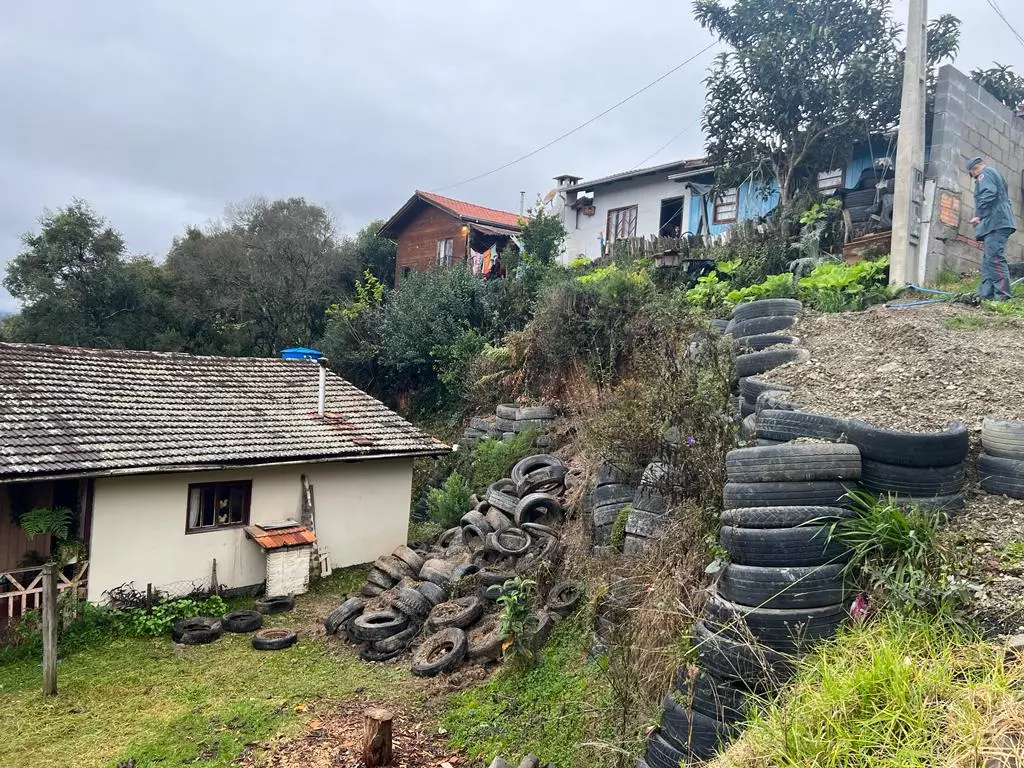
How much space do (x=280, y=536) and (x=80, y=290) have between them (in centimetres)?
1620

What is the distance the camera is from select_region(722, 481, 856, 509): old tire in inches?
162

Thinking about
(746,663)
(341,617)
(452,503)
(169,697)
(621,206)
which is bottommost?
(169,697)

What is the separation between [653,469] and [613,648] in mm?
2028

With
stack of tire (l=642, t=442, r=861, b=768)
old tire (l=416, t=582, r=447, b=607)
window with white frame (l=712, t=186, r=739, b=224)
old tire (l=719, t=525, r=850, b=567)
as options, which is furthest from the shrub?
window with white frame (l=712, t=186, r=739, b=224)

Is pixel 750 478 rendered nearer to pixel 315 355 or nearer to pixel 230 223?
pixel 315 355

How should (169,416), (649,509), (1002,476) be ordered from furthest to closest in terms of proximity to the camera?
(169,416) → (649,509) → (1002,476)

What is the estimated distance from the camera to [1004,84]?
13969 millimetres

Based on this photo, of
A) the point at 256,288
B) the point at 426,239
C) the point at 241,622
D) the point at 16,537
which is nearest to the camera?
the point at 241,622

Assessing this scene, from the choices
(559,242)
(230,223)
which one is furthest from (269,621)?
(230,223)

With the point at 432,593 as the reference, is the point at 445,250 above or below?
above

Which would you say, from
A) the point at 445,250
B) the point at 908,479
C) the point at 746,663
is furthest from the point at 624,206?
the point at 746,663

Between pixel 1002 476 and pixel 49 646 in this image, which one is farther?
pixel 49 646

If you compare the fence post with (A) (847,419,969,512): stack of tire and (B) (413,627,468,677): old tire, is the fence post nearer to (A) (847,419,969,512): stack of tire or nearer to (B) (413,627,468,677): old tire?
(B) (413,627,468,677): old tire

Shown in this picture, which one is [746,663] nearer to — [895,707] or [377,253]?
[895,707]
